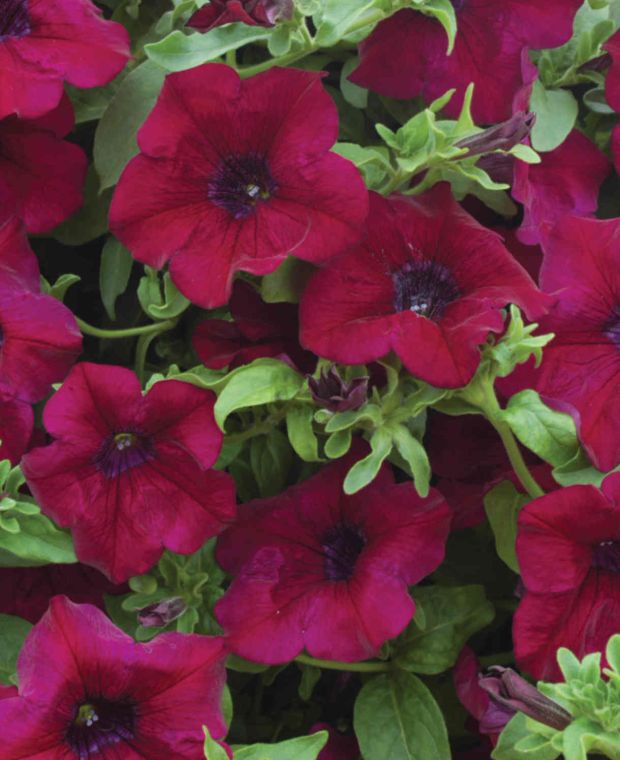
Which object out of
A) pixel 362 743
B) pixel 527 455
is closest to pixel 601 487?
pixel 527 455

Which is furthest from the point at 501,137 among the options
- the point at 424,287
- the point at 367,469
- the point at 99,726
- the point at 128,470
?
the point at 99,726

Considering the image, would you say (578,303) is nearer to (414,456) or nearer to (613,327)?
(613,327)

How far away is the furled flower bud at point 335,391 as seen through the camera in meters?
0.73

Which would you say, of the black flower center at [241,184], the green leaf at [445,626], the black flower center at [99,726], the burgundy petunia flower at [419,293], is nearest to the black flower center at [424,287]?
the burgundy petunia flower at [419,293]

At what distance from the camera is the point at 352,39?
2.81 feet

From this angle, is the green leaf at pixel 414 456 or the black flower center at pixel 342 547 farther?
the black flower center at pixel 342 547

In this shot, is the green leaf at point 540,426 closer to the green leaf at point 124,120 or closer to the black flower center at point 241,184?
the black flower center at point 241,184

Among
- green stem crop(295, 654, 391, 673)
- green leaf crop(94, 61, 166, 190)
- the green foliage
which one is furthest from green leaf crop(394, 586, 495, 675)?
green leaf crop(94, 61, 166, 190)

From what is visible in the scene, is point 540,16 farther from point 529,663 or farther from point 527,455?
point 529,663

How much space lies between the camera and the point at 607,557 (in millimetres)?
795

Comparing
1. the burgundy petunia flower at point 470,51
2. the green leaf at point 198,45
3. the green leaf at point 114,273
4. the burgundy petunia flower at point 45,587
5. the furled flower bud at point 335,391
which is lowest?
the burgundy petunia flower at point 45,587

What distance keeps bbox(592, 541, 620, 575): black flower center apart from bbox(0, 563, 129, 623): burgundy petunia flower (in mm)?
328

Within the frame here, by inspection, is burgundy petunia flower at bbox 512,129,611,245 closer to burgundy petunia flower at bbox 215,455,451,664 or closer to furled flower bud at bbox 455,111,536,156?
furled flower bud at bbox 455,111,536,156

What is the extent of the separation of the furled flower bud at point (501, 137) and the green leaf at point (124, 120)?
0.23 metres
